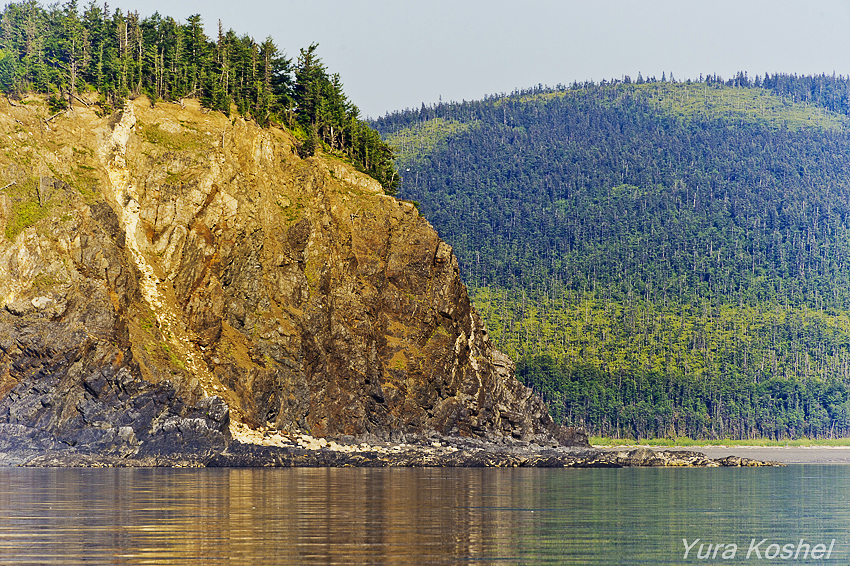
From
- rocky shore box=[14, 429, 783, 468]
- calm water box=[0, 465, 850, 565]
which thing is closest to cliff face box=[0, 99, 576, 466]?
rocky shore box=[14, 429, 783, 468]

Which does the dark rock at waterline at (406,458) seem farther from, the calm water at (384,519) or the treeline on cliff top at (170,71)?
the treeline on cliff top at (170,71)

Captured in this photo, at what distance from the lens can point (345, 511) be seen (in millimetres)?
→ 41562

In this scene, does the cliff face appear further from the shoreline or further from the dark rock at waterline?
the shoreline

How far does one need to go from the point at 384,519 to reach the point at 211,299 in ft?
198

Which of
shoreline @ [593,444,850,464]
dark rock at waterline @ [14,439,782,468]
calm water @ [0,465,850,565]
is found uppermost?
calm water @ [0,465,850,565]

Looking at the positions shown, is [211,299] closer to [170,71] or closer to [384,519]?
[170,71]

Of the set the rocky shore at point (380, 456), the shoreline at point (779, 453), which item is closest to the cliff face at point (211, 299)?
the rocky shore at point (380, 456)

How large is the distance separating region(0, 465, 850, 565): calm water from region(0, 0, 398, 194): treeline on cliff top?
51.6 metres

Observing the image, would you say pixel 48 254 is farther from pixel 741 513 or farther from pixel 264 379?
pixel 741 513

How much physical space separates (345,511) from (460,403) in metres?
63.8

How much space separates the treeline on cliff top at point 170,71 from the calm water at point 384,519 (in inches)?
2031

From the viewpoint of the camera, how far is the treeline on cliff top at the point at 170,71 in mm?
104188

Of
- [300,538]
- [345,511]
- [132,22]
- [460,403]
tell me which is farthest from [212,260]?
[300,538]

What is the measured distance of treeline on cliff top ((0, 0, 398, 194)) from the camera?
104188mm
